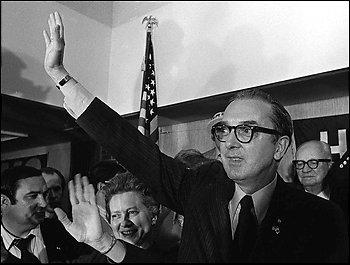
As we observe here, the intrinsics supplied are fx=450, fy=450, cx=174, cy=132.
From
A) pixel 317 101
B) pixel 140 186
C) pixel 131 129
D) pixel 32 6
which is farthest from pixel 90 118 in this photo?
pixel 32 6

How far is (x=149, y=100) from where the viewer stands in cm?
196

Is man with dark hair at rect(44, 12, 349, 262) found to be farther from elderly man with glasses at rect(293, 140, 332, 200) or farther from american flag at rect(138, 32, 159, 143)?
american flag at rect(138, 32, 159, 143)

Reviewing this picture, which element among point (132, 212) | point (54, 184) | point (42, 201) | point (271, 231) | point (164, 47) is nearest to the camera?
point (271, 231)

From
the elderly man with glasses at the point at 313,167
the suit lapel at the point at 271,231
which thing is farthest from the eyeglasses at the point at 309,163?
the suit lapel at the point at 271,231

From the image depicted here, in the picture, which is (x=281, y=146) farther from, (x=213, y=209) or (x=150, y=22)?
(x=150, y=22)

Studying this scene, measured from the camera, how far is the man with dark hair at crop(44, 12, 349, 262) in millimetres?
770

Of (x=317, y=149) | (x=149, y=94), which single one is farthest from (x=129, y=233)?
(x=149, y=94)

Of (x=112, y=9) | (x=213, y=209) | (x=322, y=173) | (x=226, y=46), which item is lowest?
(x=213, y=209)

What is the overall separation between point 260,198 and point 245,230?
94 mm

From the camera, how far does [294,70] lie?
185cm

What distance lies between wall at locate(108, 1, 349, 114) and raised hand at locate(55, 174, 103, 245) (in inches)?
45.0

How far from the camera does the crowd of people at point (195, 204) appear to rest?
79 centimetres

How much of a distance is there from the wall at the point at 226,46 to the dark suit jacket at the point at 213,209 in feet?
3.18

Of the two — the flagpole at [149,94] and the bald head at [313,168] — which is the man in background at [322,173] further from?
the flagpole at [149,94]
